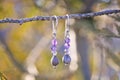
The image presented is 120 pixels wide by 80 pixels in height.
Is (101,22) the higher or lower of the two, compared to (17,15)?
lower

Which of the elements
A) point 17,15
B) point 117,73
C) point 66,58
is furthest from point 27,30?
point 66,58

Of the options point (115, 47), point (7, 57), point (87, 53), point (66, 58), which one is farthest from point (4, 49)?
point (66, 58)

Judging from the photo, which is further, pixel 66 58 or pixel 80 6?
pixel 80 6

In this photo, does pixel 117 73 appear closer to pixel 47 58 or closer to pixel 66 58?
pixel 47 58

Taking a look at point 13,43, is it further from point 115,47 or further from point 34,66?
point 115,47

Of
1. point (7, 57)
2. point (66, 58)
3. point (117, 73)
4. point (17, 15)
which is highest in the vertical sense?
point (17, 15)

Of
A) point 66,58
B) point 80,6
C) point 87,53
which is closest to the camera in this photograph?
point 66,58

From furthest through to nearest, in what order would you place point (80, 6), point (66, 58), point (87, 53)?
point (87, 53), point (80, 6), point (66, 58)
